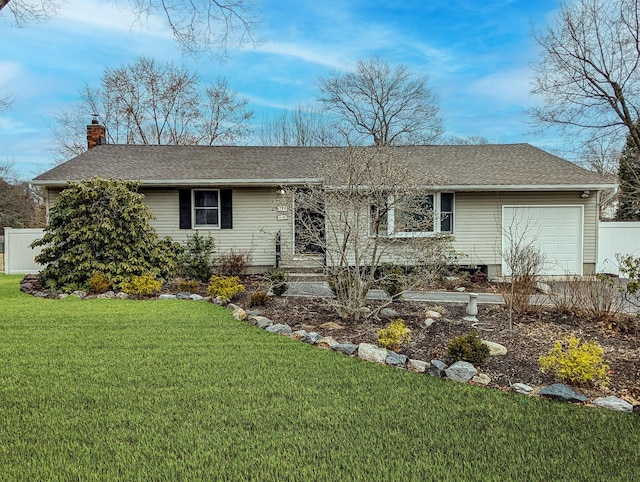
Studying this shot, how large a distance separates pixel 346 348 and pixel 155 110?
22671 mm

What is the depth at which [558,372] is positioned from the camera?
13.8 ft

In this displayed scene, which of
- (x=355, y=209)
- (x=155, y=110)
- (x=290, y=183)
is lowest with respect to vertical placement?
(x=355, y=209)

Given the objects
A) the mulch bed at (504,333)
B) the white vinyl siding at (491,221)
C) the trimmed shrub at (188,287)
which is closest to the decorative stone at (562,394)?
the mulch bed at (504,333)

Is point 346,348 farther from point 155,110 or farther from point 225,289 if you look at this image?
point 155,110

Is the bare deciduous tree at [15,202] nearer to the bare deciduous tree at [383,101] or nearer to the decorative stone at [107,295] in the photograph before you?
the decorative stone at [107,295]

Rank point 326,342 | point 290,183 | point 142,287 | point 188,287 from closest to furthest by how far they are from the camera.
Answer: point 326,342 → point 142,287 → point 188,287 → point 290,183

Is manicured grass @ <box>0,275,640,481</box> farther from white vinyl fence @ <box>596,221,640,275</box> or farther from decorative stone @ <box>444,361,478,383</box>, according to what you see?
white vinyl fence @ <box>596,221,640,275</box>

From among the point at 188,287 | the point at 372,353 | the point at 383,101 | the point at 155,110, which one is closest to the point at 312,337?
the point at 372,353

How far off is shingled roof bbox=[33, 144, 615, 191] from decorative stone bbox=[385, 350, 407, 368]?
596cm

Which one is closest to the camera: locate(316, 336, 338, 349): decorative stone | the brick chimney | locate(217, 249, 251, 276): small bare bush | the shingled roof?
locate(316, 336, 338, 349): decorative stone

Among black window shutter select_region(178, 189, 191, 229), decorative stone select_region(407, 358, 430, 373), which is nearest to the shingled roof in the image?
black window shutter select_region(178, 189, 191, 229)

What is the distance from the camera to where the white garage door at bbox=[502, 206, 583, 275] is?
1175 centimetres

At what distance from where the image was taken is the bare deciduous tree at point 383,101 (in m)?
24.8

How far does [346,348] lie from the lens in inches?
208
